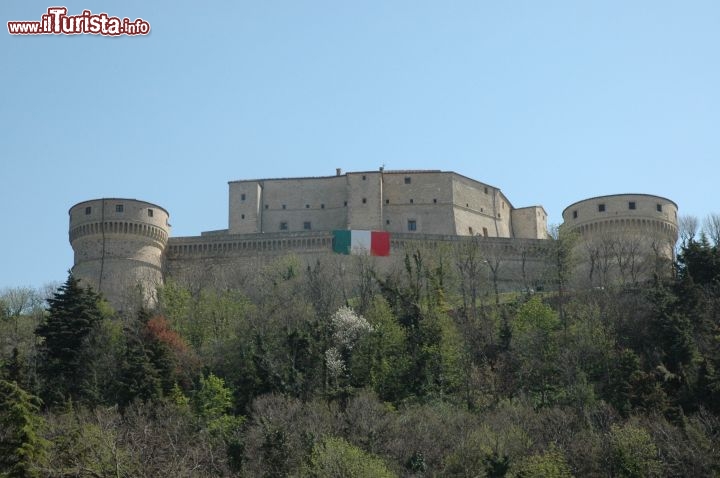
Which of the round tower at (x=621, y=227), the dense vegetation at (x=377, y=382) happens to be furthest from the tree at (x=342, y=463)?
the round tower at (x=621, y=227)

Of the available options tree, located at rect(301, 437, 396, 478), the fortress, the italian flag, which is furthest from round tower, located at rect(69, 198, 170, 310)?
tree, located at rect(301, 437, 396, 478)

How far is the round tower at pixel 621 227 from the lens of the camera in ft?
228

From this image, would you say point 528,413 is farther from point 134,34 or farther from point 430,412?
point 134,34

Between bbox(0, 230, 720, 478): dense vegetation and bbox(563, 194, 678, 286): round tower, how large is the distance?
6.10 meters

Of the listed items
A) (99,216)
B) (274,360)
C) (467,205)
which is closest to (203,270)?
(99,216)

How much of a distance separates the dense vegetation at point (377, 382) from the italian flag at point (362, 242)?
10800mm

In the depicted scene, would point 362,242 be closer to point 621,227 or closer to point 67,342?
point 621,227

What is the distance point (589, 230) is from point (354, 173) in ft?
53.3

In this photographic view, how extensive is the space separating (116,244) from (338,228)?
13.9 metres

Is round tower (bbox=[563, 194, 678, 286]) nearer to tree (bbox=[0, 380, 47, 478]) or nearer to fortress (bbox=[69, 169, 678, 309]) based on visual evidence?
fortress (bbox=[69, 169, 678, 309])

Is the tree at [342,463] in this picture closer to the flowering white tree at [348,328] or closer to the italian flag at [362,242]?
the flowering white tree at [348,328]

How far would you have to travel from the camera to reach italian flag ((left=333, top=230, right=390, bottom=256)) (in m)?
75.6

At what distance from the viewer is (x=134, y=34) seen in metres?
45.3

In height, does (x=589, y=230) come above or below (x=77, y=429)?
above
